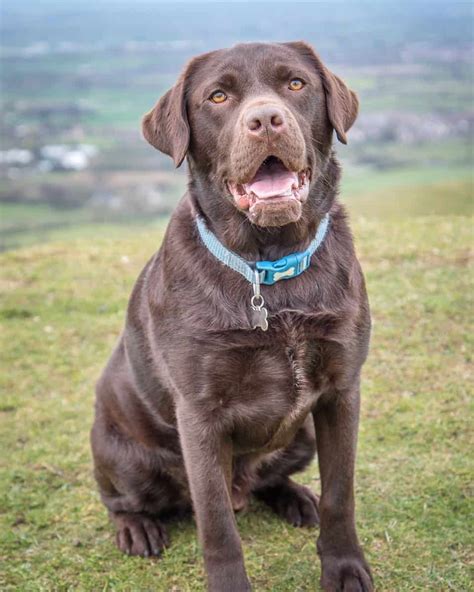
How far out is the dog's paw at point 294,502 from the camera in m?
4.34

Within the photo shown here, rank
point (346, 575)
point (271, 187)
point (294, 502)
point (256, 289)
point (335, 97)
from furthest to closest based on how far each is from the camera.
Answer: point (294, 502), point (346, 575), point (335, 97), point (256, 289), point (271, 187)

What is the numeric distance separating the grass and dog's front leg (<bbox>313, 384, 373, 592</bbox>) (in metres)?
0.17

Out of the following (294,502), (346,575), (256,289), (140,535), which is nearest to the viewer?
(256,289)

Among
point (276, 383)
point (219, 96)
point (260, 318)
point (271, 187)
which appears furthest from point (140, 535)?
point (219, 96)

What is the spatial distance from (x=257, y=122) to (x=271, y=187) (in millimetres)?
279

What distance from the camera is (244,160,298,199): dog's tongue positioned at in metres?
3.36

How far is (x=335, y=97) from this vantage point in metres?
3.60

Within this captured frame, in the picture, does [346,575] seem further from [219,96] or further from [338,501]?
[219,96]

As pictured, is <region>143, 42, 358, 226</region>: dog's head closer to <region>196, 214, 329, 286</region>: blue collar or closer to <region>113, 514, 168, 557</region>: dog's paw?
<region>196, 214, 329, 286</region>: blue collar

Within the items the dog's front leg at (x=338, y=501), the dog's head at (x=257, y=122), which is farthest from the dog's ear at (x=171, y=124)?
the dog's front leg at (x=338, y=501)

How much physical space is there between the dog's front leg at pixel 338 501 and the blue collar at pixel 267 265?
57 cm

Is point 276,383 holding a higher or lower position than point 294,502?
higher

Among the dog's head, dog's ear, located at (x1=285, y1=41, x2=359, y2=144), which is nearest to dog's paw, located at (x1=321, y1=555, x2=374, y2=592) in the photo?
the dog's head

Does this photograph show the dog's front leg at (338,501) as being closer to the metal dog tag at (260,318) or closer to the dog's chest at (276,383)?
the dog's chest at (276,383)
